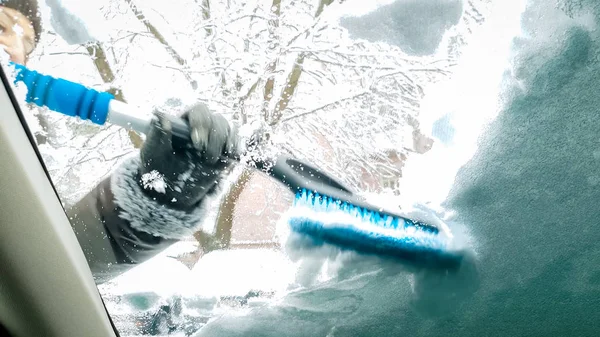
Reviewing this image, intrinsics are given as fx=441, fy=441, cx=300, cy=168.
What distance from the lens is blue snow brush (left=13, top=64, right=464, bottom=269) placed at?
2.36 feet

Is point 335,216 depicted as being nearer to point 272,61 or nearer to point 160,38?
point 272,61

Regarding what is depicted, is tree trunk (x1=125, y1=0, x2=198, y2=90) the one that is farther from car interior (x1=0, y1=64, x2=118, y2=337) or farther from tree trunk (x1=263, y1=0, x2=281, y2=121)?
car interior (x1=0, y1=64, x2=118, y2=337)

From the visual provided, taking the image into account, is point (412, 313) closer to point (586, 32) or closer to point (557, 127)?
point (557, 127)

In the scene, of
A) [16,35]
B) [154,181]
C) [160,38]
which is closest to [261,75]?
[160,38]

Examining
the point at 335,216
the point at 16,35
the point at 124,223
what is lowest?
the point at 124,223

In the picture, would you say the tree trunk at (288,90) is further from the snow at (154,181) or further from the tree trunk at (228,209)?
the snow at (154,181)

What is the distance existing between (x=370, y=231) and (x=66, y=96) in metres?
0.56

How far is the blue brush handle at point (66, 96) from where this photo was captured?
2.27 feet

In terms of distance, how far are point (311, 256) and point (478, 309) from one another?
0.36 m

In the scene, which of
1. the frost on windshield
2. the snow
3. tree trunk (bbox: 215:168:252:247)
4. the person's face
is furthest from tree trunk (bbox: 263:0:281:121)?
the person's face

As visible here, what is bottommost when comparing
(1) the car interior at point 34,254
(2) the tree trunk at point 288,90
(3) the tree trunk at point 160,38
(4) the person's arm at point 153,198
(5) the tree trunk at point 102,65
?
(1) the car interior at point 34,254

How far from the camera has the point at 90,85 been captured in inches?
27.7

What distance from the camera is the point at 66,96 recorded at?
27.5 inches

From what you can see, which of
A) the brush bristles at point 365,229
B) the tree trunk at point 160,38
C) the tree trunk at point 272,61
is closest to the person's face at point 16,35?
the tree trunk at point 160,38
